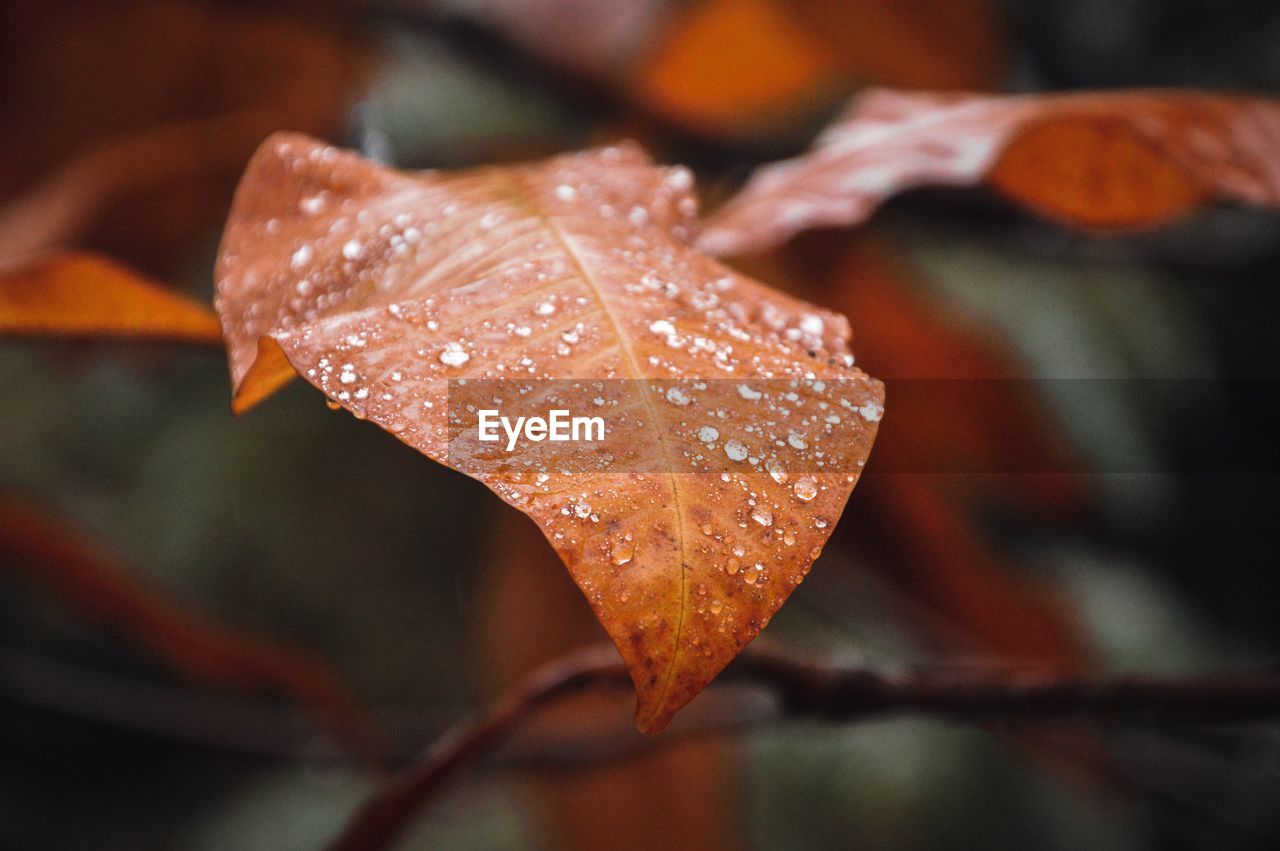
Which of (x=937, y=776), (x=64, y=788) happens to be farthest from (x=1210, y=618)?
(x=64, y=788)

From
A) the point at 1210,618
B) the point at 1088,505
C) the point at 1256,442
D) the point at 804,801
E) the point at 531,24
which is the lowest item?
the point at 804,801

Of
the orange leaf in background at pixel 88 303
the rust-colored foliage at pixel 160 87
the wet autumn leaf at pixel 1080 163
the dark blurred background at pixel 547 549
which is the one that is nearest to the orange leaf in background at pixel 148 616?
the dark blurred background at pixel 547 549

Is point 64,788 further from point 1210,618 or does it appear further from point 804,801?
point 1210,618

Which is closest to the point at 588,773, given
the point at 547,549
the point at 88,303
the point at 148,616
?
the point at 547,549

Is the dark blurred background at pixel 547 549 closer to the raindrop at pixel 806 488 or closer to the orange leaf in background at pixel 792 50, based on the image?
the orange leaf in background at pixel 792 50
